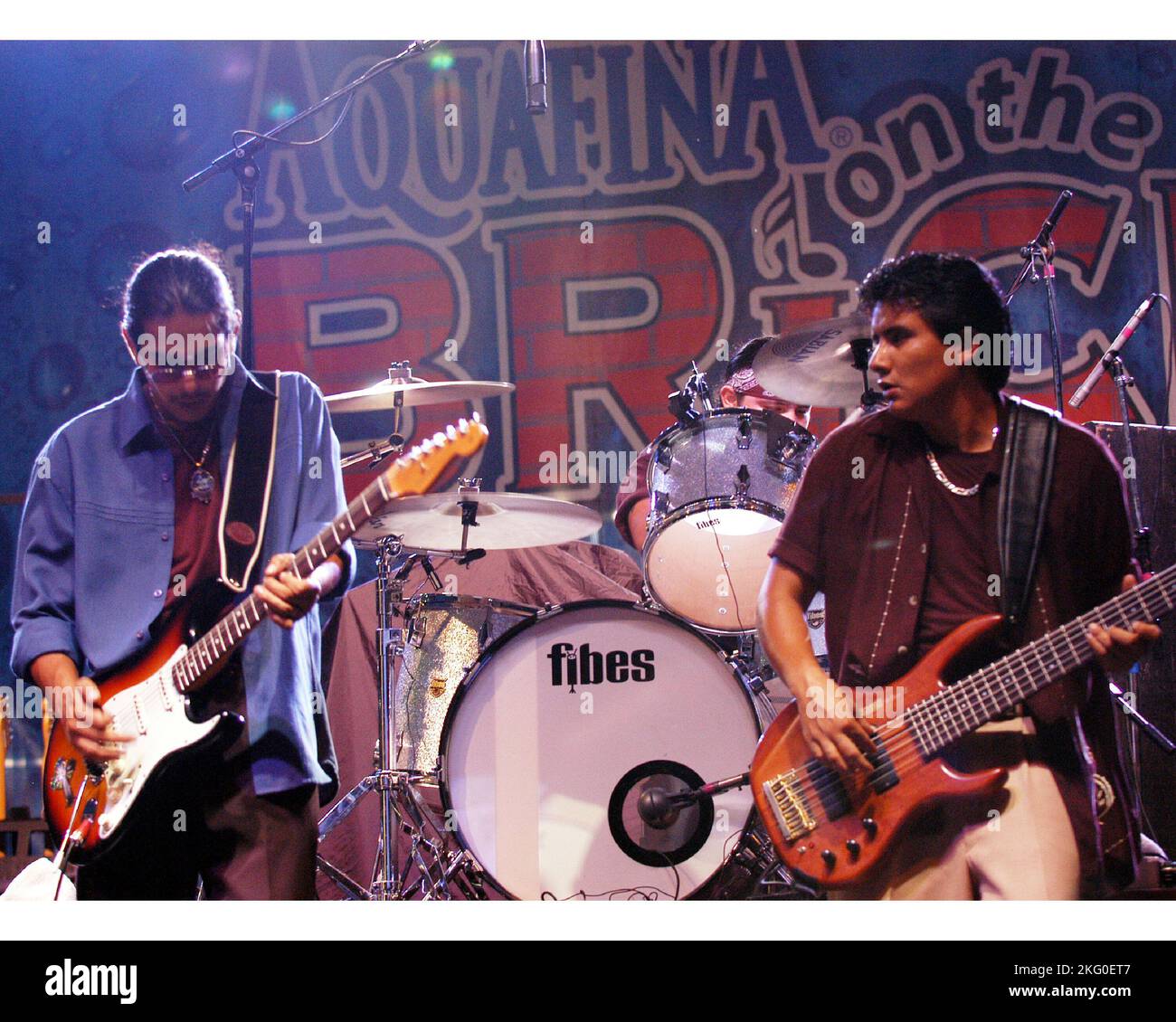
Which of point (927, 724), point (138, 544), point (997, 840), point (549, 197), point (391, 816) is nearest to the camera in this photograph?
point (997, 840)

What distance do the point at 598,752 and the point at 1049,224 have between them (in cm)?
193

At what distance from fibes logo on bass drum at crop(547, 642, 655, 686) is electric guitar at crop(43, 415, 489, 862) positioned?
2.56ft

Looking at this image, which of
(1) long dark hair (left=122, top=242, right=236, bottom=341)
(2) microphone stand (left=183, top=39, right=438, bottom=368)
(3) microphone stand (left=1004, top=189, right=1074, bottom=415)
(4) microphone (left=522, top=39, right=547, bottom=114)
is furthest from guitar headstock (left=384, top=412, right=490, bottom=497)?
(3) microphone stand (left=1004, top=189, right=1074, bottom=415)

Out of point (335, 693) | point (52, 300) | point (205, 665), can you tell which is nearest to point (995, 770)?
point (205, 665)

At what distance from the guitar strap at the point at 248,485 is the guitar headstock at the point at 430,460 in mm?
422

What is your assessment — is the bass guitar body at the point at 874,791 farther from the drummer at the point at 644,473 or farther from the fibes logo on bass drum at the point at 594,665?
the drummer at the point at 644,473

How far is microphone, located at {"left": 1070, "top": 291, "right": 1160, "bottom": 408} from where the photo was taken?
130 inches

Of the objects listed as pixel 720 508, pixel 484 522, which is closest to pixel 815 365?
pixel 720 508

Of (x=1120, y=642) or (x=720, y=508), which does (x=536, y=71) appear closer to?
(x=720, y=508)

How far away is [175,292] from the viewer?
296cm

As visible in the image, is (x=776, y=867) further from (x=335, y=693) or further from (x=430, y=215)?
(x=430, y=215)

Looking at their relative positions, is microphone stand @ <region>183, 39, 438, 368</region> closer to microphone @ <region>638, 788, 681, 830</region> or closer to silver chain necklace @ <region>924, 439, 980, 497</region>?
microphone @ <region>638, 788, 681, 830</region>

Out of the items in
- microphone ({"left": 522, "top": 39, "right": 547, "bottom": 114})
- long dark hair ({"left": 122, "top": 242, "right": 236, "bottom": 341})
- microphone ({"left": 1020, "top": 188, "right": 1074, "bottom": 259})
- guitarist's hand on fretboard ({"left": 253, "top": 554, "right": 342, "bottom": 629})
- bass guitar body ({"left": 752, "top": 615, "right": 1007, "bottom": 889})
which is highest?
microphone ({"left": 522, "top": 39, "right": 547, "bottom": 114})

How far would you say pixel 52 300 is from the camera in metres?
3.40
